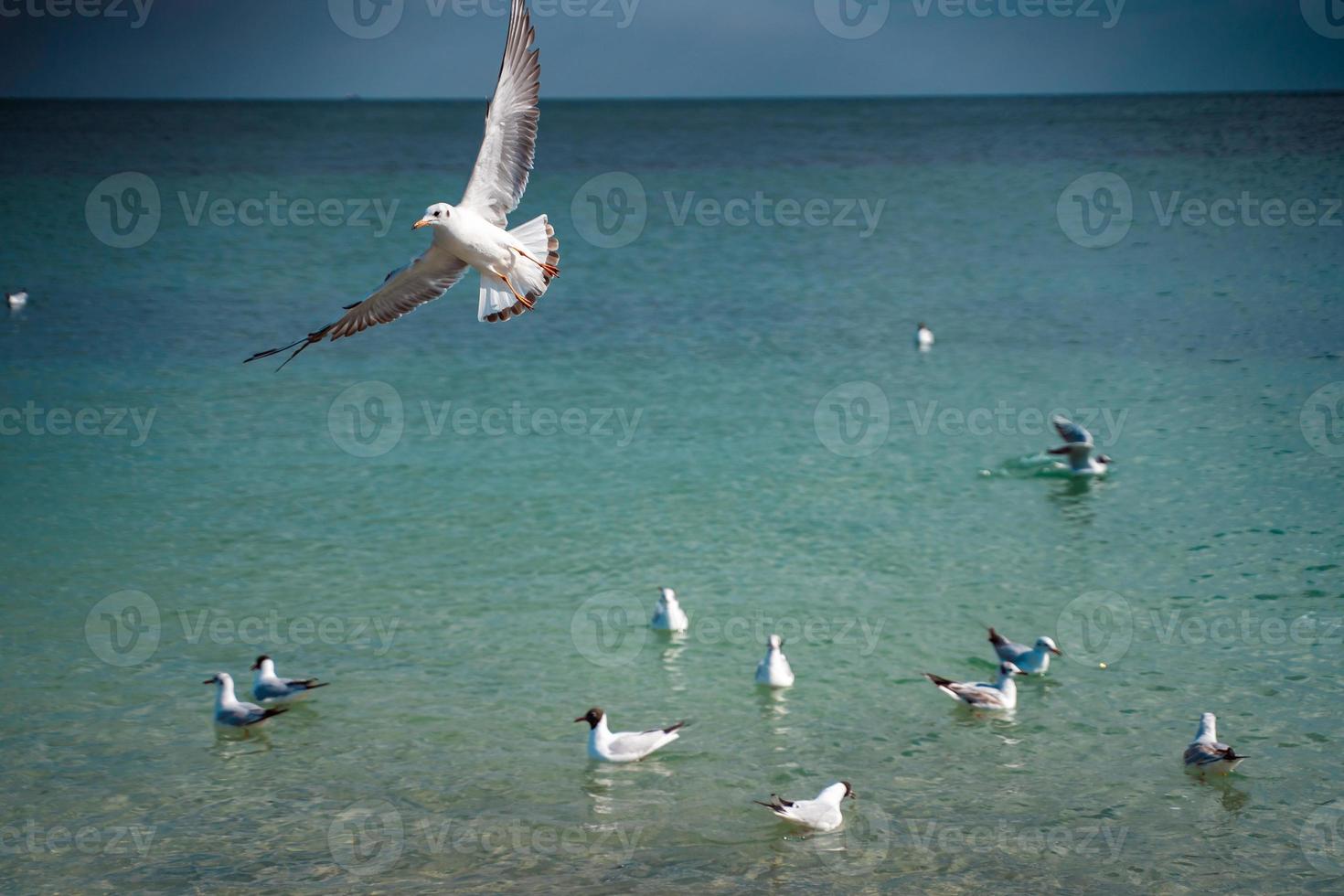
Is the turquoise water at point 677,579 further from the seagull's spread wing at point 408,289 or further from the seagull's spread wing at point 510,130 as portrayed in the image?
the seagull's spread wing at point 510,130

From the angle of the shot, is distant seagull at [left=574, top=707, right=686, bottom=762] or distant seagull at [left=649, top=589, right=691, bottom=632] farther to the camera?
distant seagull at [left=649, top=589, right=691, bottom=632]

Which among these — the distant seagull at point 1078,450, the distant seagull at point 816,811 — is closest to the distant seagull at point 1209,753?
the distant seagull at point 816,811

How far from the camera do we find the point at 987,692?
1138 centimetres

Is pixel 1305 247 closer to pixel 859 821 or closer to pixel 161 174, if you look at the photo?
pixel 859 821

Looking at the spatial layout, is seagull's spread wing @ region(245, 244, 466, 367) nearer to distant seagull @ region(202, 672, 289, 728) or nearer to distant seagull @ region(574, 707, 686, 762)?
distant seagull @ region(574, 707, 686, 762)

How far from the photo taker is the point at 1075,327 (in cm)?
2783

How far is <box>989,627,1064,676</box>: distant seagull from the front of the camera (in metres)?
12.1

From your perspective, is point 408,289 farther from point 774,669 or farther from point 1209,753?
point 1209,753

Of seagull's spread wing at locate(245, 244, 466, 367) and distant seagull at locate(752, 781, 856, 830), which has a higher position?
seagull's spread wing at locate(245, 244, 466, 367)

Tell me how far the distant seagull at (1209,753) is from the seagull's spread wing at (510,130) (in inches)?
253

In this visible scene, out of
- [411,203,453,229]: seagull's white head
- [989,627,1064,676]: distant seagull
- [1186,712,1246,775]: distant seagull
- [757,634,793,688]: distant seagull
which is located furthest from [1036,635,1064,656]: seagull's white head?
[411,203,453,229]: seagull's white head

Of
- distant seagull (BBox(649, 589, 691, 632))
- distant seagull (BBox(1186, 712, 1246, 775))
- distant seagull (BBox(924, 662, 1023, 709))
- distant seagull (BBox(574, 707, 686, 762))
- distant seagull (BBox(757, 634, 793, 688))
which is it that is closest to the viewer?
distant seagull (BBox(1186, 712, 1246, 775))

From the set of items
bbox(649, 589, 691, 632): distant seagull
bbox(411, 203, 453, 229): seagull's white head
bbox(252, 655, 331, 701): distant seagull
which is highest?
bbox(411, 203, 453, 229): seagull's white head

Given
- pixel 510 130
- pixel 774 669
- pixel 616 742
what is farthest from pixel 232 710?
pixel 510 130
